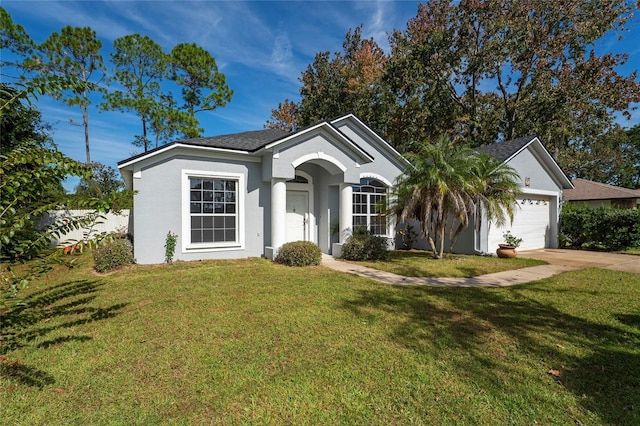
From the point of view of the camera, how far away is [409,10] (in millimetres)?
21219

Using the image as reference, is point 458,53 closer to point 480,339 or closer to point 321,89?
point 321,89

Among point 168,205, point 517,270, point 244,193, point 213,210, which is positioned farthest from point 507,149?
point 168,205

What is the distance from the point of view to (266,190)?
11703mm

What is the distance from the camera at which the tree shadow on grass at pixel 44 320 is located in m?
3.43

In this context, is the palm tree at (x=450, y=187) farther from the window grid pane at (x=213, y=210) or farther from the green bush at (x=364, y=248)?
the window grid pane at (x=213, y=210)

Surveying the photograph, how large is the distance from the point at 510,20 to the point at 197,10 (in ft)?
62.0

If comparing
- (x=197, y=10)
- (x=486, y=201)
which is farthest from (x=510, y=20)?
(x=197, y=10)

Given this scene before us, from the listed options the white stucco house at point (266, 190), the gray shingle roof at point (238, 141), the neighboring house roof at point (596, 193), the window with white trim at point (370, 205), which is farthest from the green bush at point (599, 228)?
the gray shingle roof at point (238, 141)

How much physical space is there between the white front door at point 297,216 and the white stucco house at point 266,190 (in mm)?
41

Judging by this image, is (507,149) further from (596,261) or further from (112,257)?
(112,257)

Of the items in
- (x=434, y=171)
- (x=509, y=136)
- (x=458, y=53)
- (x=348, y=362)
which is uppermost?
(x=458, y=53)

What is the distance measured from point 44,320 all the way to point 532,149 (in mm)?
18209

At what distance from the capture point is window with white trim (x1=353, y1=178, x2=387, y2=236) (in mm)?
13578

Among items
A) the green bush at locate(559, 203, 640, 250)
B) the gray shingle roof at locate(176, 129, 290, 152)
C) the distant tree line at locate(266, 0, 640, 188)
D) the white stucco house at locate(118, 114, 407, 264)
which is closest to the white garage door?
the green bush at locate(559, 203, 640, 250)
